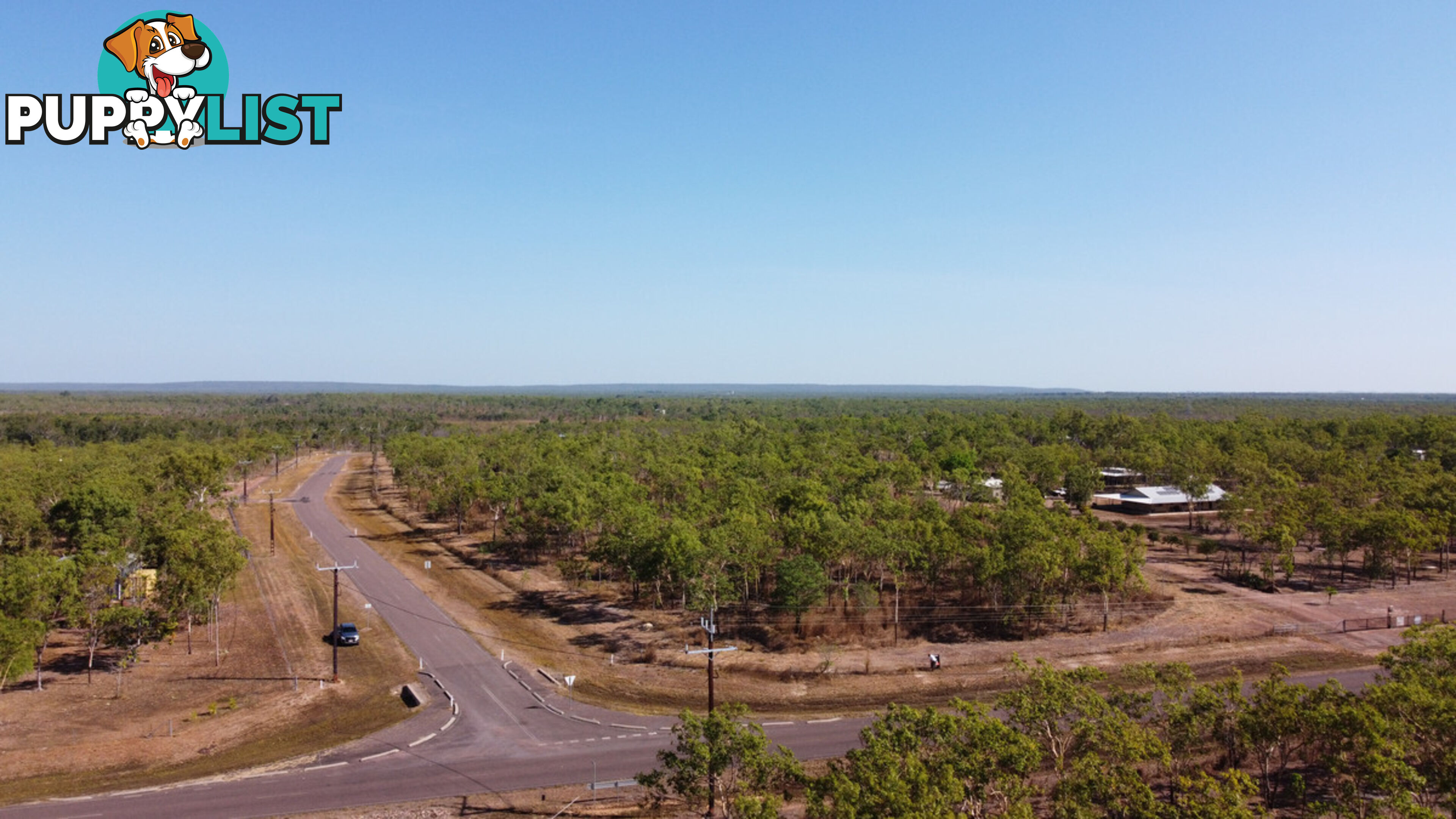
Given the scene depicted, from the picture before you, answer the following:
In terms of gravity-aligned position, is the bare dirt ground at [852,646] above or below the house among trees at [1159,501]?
below

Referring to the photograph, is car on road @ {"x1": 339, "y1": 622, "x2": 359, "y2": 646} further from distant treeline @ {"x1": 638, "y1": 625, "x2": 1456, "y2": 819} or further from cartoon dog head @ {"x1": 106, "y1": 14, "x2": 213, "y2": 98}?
cartoon dog head @ {"x1": 106, "y1": 14, "x2": 213, "y2": 98}

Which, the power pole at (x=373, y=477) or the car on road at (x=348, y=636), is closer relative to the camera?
the car on road at (x=348, y=636)

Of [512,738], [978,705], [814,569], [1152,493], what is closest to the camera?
[978,705]

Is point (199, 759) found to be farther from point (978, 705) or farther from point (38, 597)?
point (978, 705)

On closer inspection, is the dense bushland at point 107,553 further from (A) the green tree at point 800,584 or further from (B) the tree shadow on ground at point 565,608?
(A) the green tree at point 800,584

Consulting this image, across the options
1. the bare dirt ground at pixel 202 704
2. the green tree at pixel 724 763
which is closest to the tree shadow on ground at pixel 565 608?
the bare dirt ground at pixel 202 704

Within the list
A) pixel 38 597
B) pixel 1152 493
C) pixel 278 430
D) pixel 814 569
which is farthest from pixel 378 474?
pixel 1152 493
